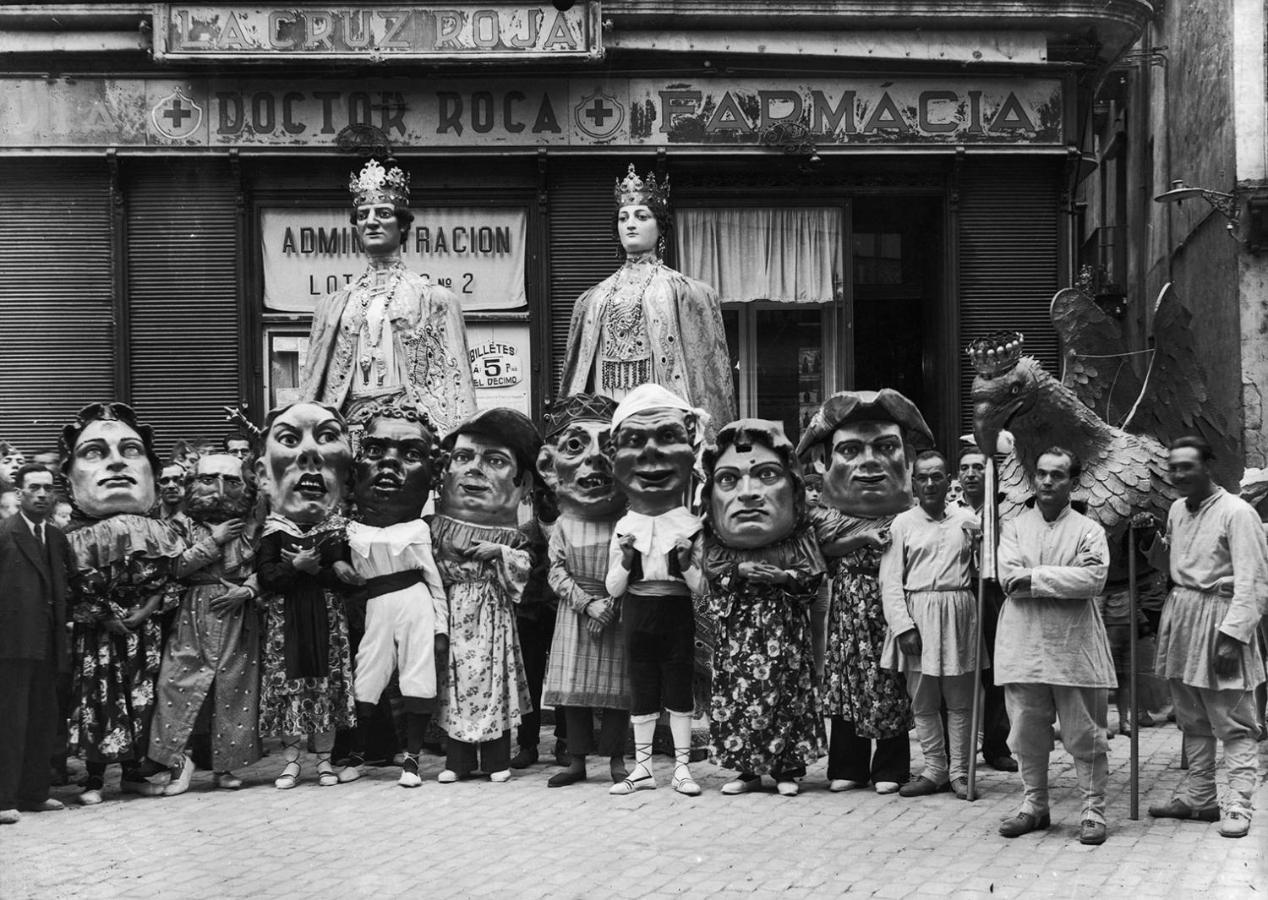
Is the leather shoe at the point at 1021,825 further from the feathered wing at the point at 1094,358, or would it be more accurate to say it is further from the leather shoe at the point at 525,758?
the leather shoe at the point at 525,758

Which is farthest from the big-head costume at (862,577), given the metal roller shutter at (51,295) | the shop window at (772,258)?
the metal roller shutter at (51,295)

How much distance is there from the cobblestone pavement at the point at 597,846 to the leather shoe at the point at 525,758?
1.50 ft

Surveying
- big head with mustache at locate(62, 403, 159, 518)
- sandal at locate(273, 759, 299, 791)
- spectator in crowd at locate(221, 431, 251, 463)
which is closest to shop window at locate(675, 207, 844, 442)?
spectator in crowd at locate(221, 431, 251, 463)

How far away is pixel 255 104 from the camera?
520 inches

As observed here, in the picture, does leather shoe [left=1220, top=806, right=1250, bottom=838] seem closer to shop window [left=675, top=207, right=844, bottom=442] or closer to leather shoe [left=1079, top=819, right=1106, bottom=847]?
leather shoe [left=1079, top=819, right=1106, bottom=847]

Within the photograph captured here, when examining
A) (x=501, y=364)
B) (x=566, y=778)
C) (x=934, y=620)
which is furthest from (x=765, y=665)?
(x=501, y=364)

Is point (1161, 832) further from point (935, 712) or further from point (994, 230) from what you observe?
point (994, 230)

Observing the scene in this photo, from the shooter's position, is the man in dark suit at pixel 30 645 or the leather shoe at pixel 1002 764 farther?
the leather shoe at pixel 1002 764

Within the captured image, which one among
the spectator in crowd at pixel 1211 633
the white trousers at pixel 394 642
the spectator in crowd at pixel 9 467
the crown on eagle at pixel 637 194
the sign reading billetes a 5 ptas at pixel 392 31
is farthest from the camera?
the sign reading billetes a 5 ptas at pixel 392 31

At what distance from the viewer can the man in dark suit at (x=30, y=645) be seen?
24.8ft

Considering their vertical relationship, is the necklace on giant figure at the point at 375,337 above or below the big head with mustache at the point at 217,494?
above

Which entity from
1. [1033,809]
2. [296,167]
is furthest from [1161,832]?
[296,167]

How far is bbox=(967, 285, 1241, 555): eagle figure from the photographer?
7559mm

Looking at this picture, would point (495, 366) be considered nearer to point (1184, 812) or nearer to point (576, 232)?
point (576, 232)
